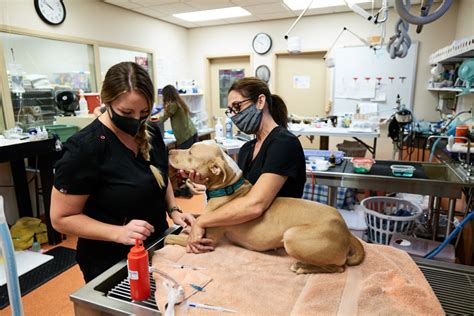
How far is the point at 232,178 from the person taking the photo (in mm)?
1206

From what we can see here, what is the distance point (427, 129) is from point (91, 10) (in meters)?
4.66

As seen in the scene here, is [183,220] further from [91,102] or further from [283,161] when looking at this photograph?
[91,102]

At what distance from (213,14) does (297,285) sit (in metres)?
5.10

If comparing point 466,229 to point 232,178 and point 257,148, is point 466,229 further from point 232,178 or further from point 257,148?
point 232,178

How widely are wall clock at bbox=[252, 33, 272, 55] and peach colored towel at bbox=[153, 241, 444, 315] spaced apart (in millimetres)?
5143

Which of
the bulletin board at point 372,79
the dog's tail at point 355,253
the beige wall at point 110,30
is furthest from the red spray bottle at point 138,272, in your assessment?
the bulletin board at point 372,79

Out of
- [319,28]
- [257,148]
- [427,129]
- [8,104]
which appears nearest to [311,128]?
[427,129]

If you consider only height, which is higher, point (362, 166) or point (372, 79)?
point (372, 79)

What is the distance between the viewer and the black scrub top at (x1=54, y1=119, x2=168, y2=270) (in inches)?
40.1

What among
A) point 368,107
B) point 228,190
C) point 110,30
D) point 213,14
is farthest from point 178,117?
point 368,107

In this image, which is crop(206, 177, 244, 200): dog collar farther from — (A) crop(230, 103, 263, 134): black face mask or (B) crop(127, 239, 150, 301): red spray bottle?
(B) crop(127, 239, 150, 301): red spray bottle

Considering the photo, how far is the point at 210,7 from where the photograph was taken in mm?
4734

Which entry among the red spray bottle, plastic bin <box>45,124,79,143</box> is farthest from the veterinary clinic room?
plastic bin <box>45,124,79,143</box>

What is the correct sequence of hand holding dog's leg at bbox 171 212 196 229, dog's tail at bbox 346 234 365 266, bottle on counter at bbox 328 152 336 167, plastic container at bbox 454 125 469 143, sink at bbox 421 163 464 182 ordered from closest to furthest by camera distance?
dog's tail at bbox 346 234 365 266
hand holding dog's leg at bbox 171 212 196 229
sink at bbox 421 163 464 182
plastic container at bbox 454 125 469 143
bottle on counter at bbox 328 152 336 167
